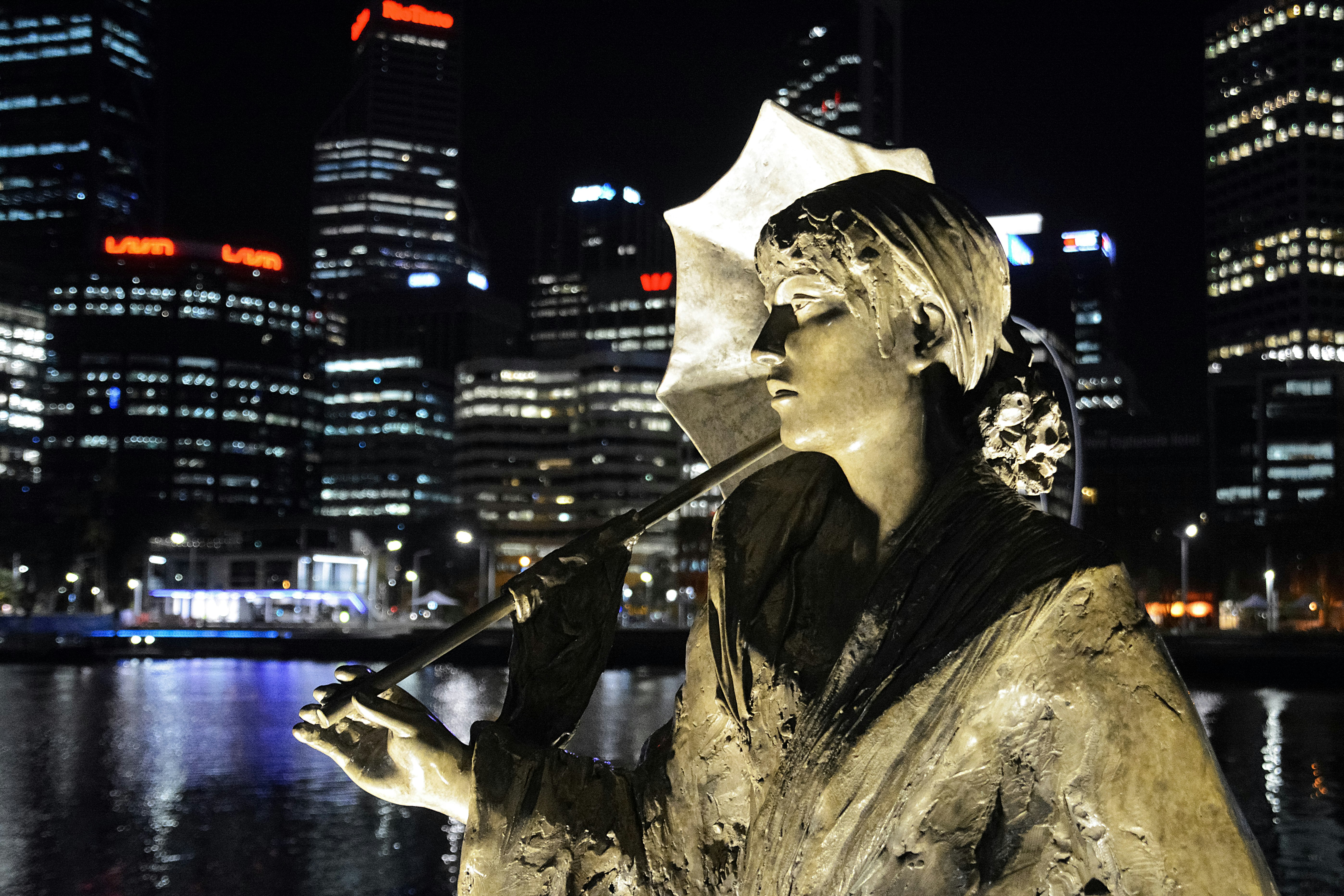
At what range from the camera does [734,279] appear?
3.06m

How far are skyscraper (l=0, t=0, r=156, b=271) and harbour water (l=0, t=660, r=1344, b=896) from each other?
545 ft

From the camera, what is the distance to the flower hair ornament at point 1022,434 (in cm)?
236

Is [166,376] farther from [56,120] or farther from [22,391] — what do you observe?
[56,120]

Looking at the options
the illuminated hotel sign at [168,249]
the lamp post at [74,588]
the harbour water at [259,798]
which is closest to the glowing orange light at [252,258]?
the illuminated hotel sign at [168,249]

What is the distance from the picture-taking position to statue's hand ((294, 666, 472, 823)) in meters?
2.48

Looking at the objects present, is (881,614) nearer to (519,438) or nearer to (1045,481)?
(1045,481)

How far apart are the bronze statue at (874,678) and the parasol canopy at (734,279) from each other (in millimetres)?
27

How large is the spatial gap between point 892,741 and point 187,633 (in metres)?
70.3

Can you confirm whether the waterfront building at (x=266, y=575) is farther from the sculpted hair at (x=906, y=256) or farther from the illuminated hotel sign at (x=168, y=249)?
the sculpted hair at (x=906, y=256)

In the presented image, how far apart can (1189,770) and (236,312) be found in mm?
152251

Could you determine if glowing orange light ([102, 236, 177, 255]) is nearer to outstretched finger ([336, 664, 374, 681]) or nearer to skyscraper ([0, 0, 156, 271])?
skyscraper ([0, 0, 156, 271])

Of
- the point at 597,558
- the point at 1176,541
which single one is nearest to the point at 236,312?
the point at 1176,541

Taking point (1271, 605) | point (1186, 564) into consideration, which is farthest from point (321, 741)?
point (1186, 564)

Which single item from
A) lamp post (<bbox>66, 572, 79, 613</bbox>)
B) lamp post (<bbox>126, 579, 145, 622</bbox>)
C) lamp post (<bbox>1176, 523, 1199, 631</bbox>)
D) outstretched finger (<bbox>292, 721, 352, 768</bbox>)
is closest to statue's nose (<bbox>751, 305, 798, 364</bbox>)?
outstretched finger (<bbox>292, 721, 352, 768</bbox>)
